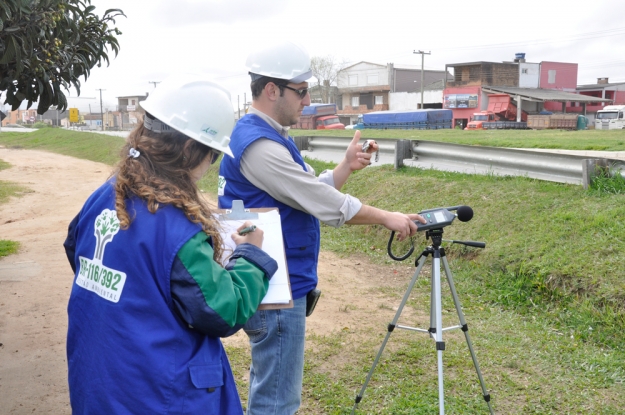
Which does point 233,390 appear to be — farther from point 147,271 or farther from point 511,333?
point 511,333

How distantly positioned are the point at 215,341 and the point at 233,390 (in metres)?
0.18

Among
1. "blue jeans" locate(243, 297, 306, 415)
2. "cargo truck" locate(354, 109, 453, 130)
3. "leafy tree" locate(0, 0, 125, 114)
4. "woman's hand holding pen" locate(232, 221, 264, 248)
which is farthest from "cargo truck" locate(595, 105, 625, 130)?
"woman's hand holding pen" locate(232, 221, 264, 248)

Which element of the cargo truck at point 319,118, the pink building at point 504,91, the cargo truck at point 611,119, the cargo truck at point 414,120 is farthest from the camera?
the pink building at point 504,91

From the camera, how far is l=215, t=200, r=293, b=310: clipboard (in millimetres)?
2229

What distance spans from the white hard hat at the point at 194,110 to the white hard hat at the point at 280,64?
75cm

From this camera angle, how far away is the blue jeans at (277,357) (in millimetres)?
2795

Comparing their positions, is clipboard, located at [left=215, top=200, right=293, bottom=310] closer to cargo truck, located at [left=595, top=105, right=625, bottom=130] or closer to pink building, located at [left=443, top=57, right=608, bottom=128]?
cargo truck, located at [left=595, top=105, right=625, bottom=130]

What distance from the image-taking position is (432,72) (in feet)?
275

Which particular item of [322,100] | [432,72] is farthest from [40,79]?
[432,72]

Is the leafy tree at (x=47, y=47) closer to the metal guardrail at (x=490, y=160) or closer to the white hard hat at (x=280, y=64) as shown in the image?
the white hard hat at (x=280, y=64)

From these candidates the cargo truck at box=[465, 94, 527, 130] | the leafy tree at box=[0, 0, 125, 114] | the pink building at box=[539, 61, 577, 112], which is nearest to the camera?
the leafy tree at box=[0, 0, 125, 114]

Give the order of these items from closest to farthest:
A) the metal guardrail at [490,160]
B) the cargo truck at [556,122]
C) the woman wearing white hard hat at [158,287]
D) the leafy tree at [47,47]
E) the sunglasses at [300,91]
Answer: the woman wearing white hard hat at [158,287]
the sunglasses at [300,91]
the leafy tree at [47,47]
the metal guardrail at [490,160]
the cargo truck at [556,122]

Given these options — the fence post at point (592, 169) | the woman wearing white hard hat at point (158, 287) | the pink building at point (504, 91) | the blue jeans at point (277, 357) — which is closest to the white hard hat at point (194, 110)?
the woman wearing white hard hat at point (158, 287)

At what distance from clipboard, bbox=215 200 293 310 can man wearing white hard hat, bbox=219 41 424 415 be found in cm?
31
